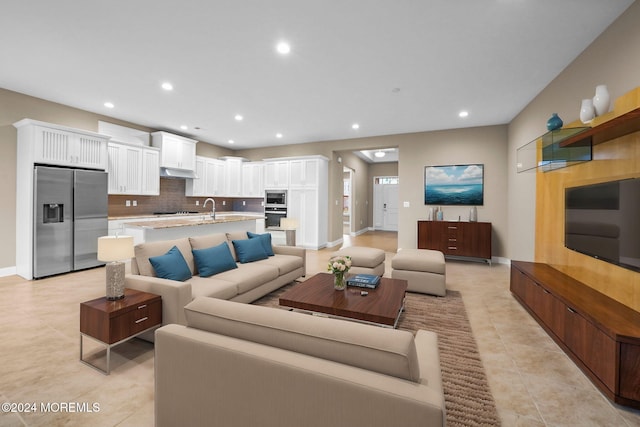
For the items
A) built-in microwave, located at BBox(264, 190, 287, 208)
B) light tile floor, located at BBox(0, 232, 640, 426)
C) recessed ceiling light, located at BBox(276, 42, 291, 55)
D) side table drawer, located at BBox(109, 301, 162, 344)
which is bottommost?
light tile floor, located at BBox(0, 232, 640, 426)

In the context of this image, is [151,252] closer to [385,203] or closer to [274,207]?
[274,207]

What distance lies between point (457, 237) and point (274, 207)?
442 cm

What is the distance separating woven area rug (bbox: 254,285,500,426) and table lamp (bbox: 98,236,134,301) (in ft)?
4.63

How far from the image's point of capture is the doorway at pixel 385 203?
1137 centimetres

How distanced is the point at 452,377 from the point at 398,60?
3214 mm

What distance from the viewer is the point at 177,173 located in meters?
6.62

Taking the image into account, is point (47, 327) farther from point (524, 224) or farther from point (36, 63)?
point (524, 224)

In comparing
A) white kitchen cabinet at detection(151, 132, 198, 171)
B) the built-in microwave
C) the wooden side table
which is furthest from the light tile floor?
the built-in microwave

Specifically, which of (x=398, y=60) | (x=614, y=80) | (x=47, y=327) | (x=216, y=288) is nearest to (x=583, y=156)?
(x=614, y=80)

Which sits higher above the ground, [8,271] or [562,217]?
[562,217]

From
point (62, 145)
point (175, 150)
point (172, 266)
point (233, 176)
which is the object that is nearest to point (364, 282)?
point (172, 266)

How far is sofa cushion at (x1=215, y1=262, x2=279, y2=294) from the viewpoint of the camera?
2.96 m

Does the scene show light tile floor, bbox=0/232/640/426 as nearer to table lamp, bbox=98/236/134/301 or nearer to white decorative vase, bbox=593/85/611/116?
table lamp, bbox=98/236/134/301

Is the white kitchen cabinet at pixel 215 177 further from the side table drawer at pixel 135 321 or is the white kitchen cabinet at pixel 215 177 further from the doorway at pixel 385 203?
the doorway at pixel 385 203
